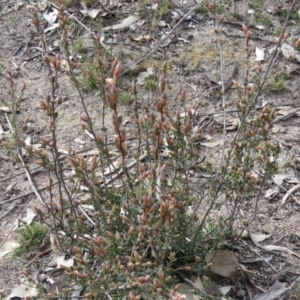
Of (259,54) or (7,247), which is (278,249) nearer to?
(7,247)

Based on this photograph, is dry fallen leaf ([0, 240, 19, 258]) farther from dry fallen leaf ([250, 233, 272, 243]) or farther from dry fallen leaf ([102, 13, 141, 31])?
dry fallen leaf ([102, 13, 141, 31])

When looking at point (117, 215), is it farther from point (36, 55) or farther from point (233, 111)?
point (36, 55)

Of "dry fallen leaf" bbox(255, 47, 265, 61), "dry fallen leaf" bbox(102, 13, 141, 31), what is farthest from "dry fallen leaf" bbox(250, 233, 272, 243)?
"dry fallen leaf" bbox(102, 13, 141, 31)

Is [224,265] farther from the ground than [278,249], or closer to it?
farther from the ground

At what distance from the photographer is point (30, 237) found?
371 centimetres

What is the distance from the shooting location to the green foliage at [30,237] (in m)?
3.67

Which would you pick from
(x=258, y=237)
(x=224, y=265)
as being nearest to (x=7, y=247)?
(x=224, y=265)

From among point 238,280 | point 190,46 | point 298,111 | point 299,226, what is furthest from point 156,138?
point 190,46

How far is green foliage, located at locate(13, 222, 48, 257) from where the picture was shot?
3.67 meters

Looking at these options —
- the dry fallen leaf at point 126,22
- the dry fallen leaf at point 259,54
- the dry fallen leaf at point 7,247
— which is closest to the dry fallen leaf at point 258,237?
the dry fallen leaf at point 7,247

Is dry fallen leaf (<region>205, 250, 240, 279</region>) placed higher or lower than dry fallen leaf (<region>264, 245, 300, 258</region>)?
higher

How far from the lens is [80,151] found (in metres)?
4.45

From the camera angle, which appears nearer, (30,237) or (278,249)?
(278,249)

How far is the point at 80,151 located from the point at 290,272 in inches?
73.8
